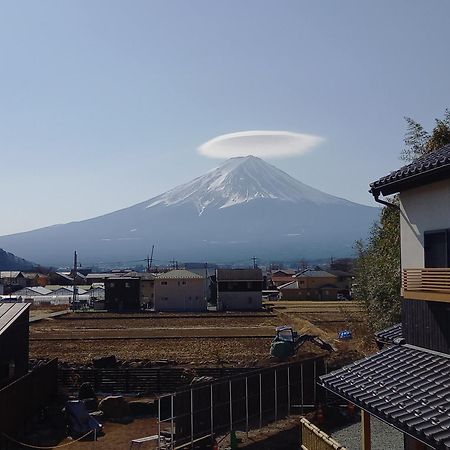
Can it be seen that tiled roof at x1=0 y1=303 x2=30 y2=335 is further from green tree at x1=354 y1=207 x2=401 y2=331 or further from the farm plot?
green tree at x1=354 y1=207 x2=401 y2=331

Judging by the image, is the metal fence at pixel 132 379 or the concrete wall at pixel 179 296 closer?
the metal fence at pixel 132 379

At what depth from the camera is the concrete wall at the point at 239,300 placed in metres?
52.2

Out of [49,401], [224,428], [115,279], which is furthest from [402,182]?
[115,279]

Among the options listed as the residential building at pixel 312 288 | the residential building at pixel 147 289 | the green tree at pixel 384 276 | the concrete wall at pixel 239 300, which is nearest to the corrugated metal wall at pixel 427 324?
the green tree at pixel 384 276

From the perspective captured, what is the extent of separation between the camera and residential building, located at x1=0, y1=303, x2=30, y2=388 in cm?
1392

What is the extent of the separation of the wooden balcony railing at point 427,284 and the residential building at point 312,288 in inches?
2283

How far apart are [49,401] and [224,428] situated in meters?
5.83

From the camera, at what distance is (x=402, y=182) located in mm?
7832

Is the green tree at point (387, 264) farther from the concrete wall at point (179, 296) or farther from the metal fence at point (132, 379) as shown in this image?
the concrete wall at point (179, 296)

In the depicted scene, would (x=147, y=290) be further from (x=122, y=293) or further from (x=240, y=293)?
(x=240, y=293)

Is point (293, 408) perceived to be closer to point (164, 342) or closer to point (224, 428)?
point (224, 428)

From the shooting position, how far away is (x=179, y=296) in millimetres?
52156

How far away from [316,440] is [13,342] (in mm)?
9009

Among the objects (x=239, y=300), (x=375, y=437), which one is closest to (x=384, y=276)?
(x=375, y=437)
